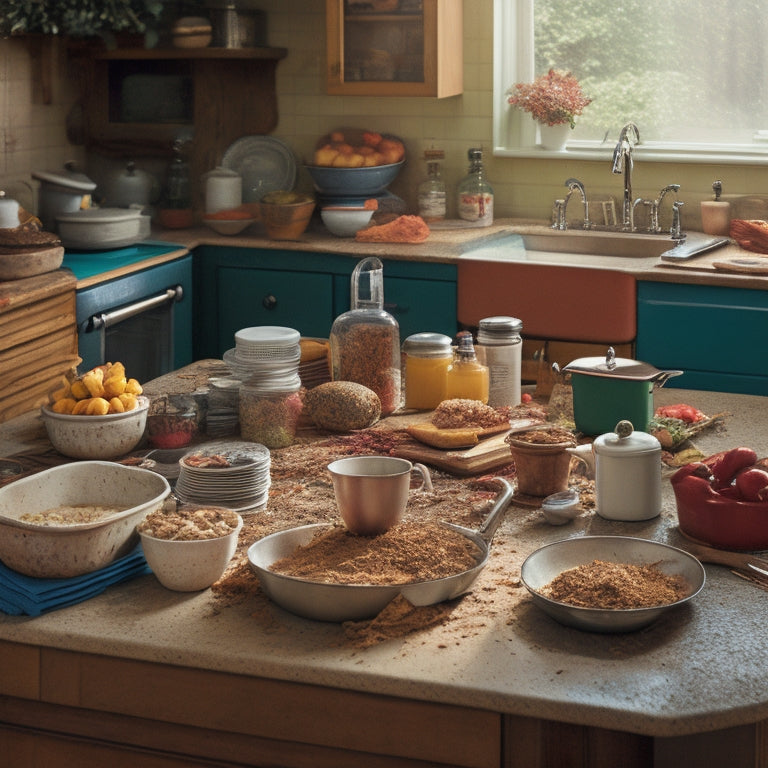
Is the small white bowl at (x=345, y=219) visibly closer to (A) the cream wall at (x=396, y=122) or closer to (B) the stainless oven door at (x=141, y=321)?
(A) the cream wall at (x=396, y=122)

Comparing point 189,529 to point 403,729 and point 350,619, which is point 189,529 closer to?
point 350,619

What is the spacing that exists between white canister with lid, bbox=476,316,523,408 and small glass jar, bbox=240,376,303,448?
54 centimetres

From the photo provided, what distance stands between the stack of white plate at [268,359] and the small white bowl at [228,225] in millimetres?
2747

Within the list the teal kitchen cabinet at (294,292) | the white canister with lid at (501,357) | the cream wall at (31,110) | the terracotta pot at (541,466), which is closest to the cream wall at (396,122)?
the cream wall at (31,110)

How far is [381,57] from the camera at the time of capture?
5383 millimetres

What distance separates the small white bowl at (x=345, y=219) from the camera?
535cm

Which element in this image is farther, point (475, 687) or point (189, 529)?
point (189, 529)

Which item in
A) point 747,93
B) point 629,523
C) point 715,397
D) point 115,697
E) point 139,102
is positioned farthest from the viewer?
point 139,102

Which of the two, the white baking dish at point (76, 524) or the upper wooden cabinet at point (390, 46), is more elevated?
the upper wooden cabinet at point (390, 46)

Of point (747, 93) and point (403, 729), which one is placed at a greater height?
point (747, 93)

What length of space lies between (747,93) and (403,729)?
434 centimetres

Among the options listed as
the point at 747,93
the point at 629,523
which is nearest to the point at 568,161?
the point at 747,93

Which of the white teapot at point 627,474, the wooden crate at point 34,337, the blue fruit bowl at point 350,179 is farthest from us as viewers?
the blue fruit bowl at point 350,179

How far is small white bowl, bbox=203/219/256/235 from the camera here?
5.43 meters
